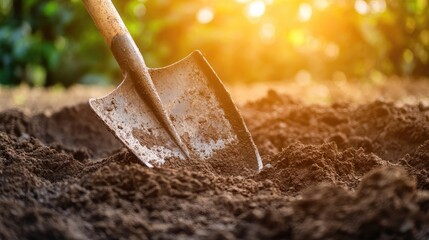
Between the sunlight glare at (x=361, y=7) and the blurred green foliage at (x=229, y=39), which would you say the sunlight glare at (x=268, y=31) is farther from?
the sunlight glare at (x=361, y=7)

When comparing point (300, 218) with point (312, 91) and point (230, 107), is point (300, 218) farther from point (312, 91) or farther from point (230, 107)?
point (312, 91)

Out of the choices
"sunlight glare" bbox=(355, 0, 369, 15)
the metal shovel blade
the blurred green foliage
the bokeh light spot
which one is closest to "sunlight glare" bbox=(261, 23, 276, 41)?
the blurred green foliage

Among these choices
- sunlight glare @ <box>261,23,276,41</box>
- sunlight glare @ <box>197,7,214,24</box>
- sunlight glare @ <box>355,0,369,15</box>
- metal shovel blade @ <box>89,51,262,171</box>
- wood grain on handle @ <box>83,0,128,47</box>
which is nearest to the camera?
metal shovel blade @ <box>89,51,262,171</box>

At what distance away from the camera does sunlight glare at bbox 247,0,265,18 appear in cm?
711

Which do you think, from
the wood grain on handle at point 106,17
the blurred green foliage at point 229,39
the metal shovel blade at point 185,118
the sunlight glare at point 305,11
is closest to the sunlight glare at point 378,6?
the blurred green foliage at point 229,39

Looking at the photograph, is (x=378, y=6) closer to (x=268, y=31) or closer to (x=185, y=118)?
(x=268, y=31)

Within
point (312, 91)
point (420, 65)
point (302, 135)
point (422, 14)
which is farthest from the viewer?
point (420, 65)

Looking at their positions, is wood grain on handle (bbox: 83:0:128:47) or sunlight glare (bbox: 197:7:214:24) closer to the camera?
wood grain on handle (bbox: 83:0:128:47)

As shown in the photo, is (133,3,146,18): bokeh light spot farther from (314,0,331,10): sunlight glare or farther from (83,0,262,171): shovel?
(83,0,262,171): shovel

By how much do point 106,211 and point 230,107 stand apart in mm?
1011

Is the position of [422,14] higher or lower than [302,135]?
higher

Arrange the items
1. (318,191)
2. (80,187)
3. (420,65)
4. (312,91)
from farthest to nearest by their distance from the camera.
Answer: (420,65)
(312,91)
(80,187)
(318,191)

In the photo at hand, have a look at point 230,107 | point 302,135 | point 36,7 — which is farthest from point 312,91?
point 36,7

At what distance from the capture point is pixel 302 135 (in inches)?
138
